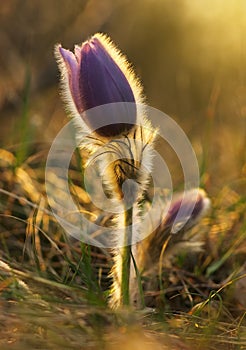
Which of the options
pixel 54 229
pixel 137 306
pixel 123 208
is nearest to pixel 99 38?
pixel 123 208

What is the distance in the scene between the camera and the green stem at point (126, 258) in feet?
5.38

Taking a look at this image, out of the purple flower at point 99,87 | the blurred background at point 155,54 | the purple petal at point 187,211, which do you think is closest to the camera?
the purple flower at point 99,87

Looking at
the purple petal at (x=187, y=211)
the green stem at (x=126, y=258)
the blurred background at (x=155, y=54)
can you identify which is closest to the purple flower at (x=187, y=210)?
the purple petal at (x=187, y=211)

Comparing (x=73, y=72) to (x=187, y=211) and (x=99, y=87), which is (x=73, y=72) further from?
(x=187, y=211)

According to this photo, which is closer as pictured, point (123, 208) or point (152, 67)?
point (123, 208)

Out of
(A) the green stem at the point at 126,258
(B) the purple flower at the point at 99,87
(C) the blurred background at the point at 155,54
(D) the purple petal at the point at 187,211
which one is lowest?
(A) the green stem at the point at 126,258

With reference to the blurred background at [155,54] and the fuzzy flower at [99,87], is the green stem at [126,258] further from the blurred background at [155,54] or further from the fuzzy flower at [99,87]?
the blurred background at [155,54]

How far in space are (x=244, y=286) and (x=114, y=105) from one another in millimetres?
889

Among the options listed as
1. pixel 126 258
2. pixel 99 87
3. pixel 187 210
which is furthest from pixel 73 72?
pixel 187 210

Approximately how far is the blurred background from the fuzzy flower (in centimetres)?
158

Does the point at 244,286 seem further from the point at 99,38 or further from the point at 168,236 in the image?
the point at 99,38

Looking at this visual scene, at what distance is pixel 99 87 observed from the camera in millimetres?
1580

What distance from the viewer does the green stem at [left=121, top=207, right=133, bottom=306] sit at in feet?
5.38

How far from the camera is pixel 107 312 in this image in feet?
4.81
